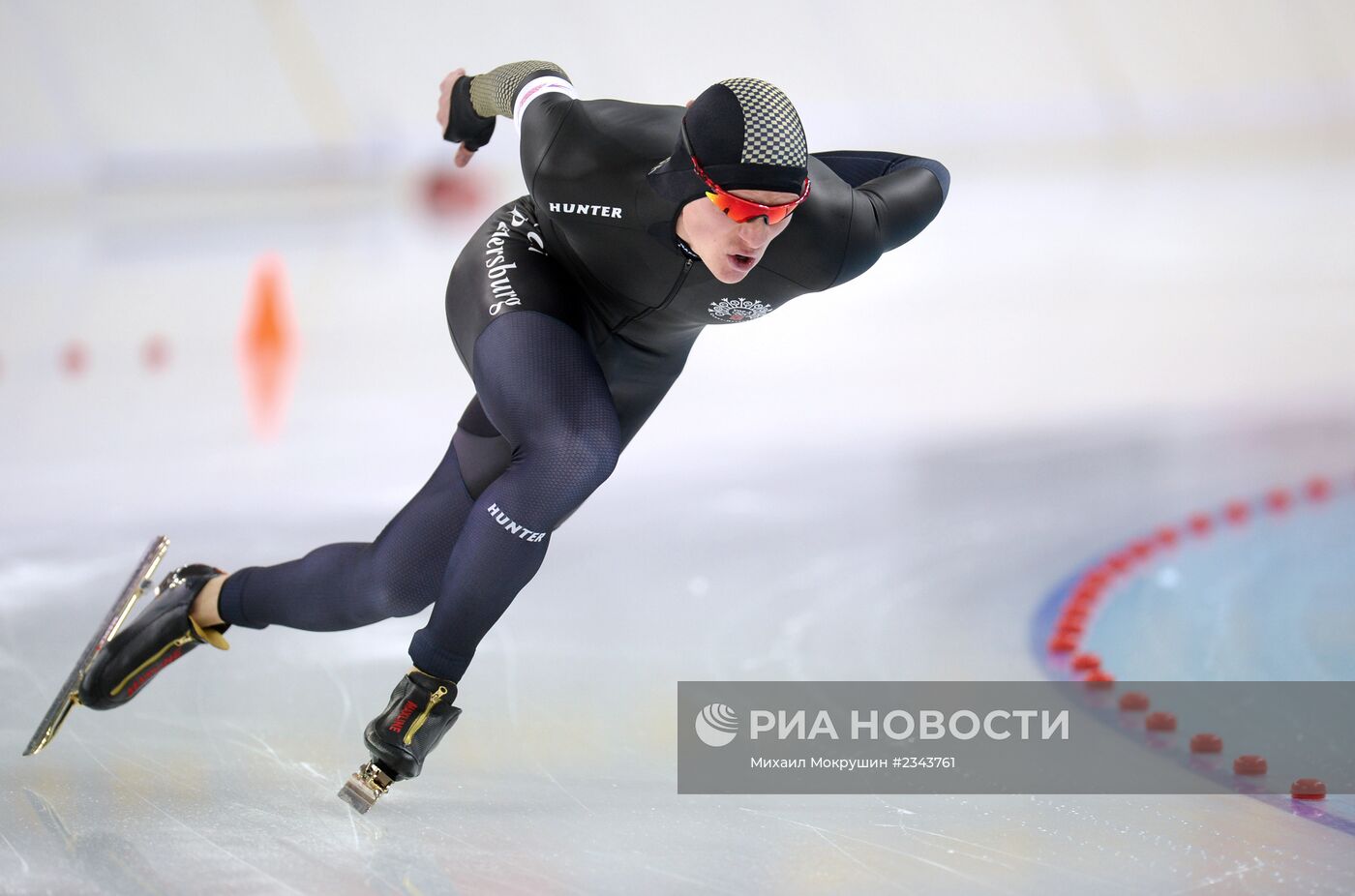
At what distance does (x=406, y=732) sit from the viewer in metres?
2.14

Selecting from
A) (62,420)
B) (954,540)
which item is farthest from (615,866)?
(62,420)

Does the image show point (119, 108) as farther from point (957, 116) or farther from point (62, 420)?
point (957, 116)

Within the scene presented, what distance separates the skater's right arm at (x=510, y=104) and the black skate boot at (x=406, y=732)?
830mm

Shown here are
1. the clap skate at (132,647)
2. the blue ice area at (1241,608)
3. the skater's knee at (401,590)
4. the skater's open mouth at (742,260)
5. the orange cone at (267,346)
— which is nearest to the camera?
the skater's open mouth at (742,260)

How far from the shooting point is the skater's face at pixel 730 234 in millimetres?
2068

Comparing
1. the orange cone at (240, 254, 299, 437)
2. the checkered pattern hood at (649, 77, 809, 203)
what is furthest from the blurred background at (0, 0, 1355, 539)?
the checkered pattern hood at (649, 77, 809, 203)

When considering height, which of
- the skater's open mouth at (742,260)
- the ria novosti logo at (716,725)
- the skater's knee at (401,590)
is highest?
the skater's open mouth at (742,260)

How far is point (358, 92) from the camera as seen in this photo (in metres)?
7.55

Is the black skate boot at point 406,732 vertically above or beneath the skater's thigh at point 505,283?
beneath

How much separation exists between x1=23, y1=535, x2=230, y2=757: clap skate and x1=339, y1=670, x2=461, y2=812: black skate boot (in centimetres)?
64

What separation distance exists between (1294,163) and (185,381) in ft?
19.4

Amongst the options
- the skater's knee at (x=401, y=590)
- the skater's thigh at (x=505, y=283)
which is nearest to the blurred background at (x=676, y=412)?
the skater's knee at (x=401, y=590)

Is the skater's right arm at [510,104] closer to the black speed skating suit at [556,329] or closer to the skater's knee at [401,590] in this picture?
the black speed skating suit at [556,329]

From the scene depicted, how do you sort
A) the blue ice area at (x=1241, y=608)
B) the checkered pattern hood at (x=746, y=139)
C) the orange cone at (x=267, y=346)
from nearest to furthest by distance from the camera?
the checkered pattern hood at (x=746, y=139) < the blue ice area at (x=1241, y=608) < the orange cone at (x=267, y=346)
